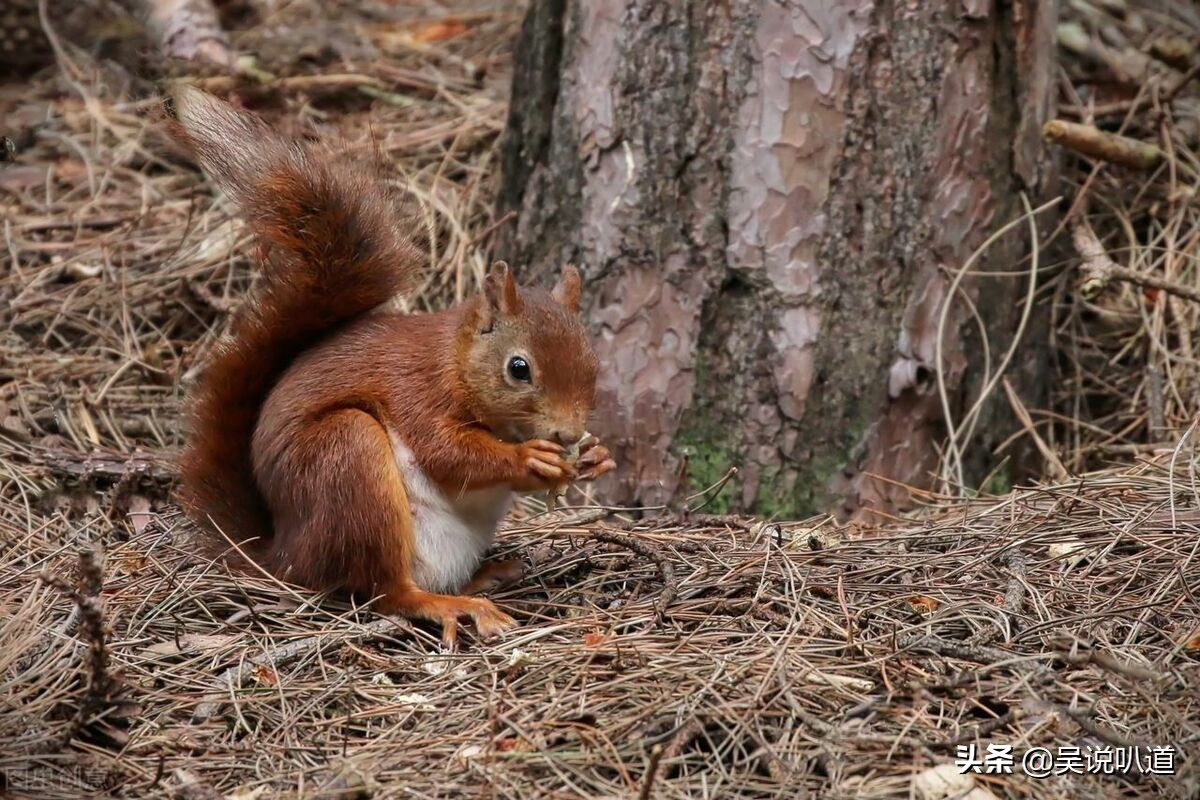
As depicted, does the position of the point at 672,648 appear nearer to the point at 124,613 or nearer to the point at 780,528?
the point at 780,528

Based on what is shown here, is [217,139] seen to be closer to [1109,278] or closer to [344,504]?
[344,504]

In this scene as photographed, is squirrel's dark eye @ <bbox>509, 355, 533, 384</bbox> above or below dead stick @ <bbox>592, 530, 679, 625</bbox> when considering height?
above

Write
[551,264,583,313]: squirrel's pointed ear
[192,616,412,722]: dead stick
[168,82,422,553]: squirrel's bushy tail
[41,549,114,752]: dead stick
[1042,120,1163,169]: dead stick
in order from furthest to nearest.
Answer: [1042,120,1163,169]: dead stick, [551,264,583,313]: squirrel's pointed ear, [168,82,422,553]: squirrel's bushy tail, [192,616,412,722]: dead stick, [41,549,114,752]: dead stick

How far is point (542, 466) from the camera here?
2.50 metres

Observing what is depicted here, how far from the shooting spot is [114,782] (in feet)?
6.64

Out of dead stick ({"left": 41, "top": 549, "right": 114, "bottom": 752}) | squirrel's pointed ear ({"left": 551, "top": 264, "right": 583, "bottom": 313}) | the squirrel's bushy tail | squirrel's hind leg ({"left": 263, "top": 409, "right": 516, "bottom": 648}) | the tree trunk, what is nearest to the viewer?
dead stick ({"left": 41, "top": 549, "right": 114, "bottom": 752})

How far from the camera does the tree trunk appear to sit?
10.7 ft

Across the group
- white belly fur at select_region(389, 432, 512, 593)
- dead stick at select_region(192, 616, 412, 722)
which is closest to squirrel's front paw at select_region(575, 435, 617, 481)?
white belly fur at select_region(389, 432, 512, 593)

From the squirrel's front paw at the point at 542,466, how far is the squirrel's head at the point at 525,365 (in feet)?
0.17

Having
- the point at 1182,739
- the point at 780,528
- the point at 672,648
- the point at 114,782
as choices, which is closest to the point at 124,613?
the point at 114,782

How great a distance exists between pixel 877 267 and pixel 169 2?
281 centimetres

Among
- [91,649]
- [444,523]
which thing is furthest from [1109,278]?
[91,649]

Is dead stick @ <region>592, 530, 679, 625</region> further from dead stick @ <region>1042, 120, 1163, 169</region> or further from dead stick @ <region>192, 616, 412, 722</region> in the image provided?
dead stick @ <region>1042, 120, 1163, 169</region>

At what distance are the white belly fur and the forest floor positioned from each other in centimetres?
13
